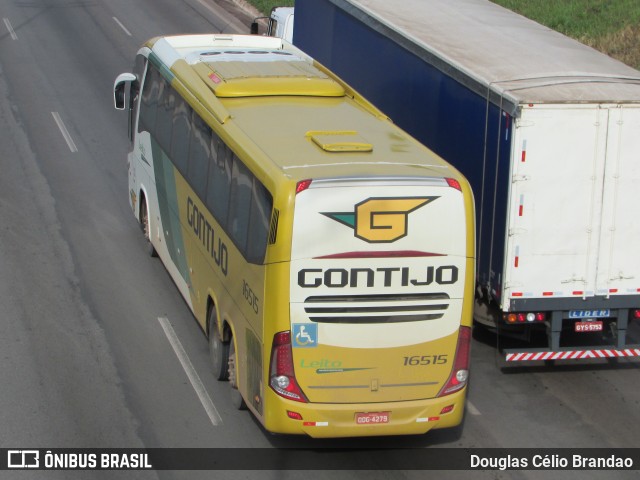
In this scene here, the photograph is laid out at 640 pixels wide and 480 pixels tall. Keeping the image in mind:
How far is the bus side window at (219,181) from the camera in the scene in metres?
12.2

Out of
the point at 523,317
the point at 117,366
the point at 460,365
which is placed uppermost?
the point at 460,365

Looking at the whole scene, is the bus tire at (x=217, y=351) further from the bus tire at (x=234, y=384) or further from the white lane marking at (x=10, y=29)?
the white lane marking at (x=10, y=29)

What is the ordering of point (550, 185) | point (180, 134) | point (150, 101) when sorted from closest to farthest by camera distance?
point (550, 185), point (180, 134), point (150, 101)

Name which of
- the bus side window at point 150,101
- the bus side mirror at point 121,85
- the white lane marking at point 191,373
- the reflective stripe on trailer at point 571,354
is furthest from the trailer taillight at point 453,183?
the bus side mirror at point 121,85

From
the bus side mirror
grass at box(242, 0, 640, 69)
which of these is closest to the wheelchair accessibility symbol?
the bus side mirror

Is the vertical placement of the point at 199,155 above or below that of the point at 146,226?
above

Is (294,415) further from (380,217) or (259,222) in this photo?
(380,217)

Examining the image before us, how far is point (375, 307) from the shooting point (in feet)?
34.6

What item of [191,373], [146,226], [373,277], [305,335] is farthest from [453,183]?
[146,226]

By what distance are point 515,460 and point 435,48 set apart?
19.7 feet

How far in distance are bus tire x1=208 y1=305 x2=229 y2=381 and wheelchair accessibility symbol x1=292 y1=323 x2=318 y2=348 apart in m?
2.36

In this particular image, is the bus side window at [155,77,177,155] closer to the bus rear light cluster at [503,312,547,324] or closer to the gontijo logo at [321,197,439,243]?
the bus rear light cluster at [503,312,547,324]

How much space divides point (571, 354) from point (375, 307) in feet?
11.9

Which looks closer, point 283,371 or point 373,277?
point 373,277
